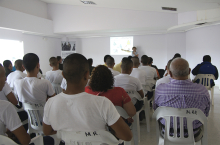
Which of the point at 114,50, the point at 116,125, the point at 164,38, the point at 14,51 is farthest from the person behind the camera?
the point at 114,50

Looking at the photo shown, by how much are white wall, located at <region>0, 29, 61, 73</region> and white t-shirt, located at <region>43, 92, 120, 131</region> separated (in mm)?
7613

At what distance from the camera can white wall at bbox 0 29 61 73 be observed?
25.8 ft

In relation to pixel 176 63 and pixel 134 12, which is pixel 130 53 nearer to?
pixel 134 12

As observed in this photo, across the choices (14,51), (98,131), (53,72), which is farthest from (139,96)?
(14,51)

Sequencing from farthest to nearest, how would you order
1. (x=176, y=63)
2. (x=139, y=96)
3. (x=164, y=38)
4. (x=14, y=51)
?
(x=164, y=38)
(x=14, y=51)
(x=139, y=96)
(x=176, y=63)

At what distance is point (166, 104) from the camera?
74.5 inches

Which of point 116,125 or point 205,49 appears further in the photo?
point 205,49

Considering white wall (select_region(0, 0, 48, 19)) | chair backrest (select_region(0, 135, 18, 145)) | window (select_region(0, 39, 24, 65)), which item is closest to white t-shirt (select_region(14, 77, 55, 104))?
chair backrest (select_region(0, 135, 18, 145))

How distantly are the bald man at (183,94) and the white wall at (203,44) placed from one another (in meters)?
6.31

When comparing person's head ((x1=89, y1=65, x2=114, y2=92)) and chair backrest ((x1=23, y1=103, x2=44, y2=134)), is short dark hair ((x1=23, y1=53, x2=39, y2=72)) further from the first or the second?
person's head ((x1=89, y1=65, x2=114, y2=92))

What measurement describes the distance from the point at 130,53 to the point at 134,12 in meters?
2.57

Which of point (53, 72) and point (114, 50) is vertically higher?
point (114, 50)

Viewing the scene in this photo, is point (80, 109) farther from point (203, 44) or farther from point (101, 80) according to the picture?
point (203, 44)

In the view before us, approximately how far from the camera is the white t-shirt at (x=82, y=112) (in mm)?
1149
